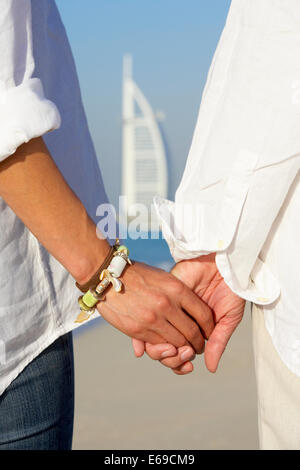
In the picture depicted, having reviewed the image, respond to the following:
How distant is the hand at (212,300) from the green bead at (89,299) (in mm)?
151

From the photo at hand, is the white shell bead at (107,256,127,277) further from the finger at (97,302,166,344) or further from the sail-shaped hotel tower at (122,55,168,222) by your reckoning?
the sail-shaped hotel tower at (122,55,168,222)

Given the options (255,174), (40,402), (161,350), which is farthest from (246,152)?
(40,402)

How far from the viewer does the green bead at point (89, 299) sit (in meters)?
1.09

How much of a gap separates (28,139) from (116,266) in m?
0.28

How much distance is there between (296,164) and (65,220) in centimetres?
37

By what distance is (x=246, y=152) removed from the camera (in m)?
0.95

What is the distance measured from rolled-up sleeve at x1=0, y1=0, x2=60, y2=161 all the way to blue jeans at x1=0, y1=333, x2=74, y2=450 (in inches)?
17.0

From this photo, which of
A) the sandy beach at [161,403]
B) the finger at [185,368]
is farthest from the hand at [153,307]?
the sandy beach at [161,403]

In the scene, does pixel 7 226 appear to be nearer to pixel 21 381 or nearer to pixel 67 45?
pixel 21 381

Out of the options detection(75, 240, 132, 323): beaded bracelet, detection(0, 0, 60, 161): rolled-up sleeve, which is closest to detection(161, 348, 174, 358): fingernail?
detection(75, 240, 132, 323): beaded bracelet

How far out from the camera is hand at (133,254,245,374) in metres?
1.17

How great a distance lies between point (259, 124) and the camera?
94 centimetres

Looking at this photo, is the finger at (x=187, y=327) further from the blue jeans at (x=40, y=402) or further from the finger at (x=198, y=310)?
the blue jeans at (x=40, y=402)

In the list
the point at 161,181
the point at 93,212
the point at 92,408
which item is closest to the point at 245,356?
the point at 92,408
